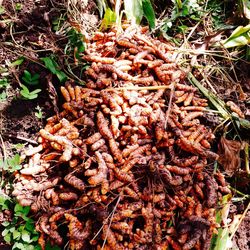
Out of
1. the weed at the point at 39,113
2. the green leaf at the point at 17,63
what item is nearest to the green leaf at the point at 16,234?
the weed at the point at 39,113

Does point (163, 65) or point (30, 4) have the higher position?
point (30, 4)

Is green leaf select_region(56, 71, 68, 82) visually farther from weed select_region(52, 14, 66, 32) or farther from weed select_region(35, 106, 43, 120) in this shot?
weed select_region(52, 14, 66, 32)

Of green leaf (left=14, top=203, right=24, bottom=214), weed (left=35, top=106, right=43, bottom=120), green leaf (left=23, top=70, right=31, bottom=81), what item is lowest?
green leaf (left=14, top=203, right=24, bottom=214)

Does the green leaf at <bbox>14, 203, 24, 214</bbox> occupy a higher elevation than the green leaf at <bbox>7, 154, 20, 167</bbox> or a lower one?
lower

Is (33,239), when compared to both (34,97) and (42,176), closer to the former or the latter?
(42,176)

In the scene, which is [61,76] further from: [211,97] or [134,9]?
[211,97]

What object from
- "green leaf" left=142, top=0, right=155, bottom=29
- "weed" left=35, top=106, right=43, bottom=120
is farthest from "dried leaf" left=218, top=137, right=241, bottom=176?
"weed" left=35, top=106, right=43, bottom=120

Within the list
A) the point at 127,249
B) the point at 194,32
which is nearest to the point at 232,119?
the point at 194,32
